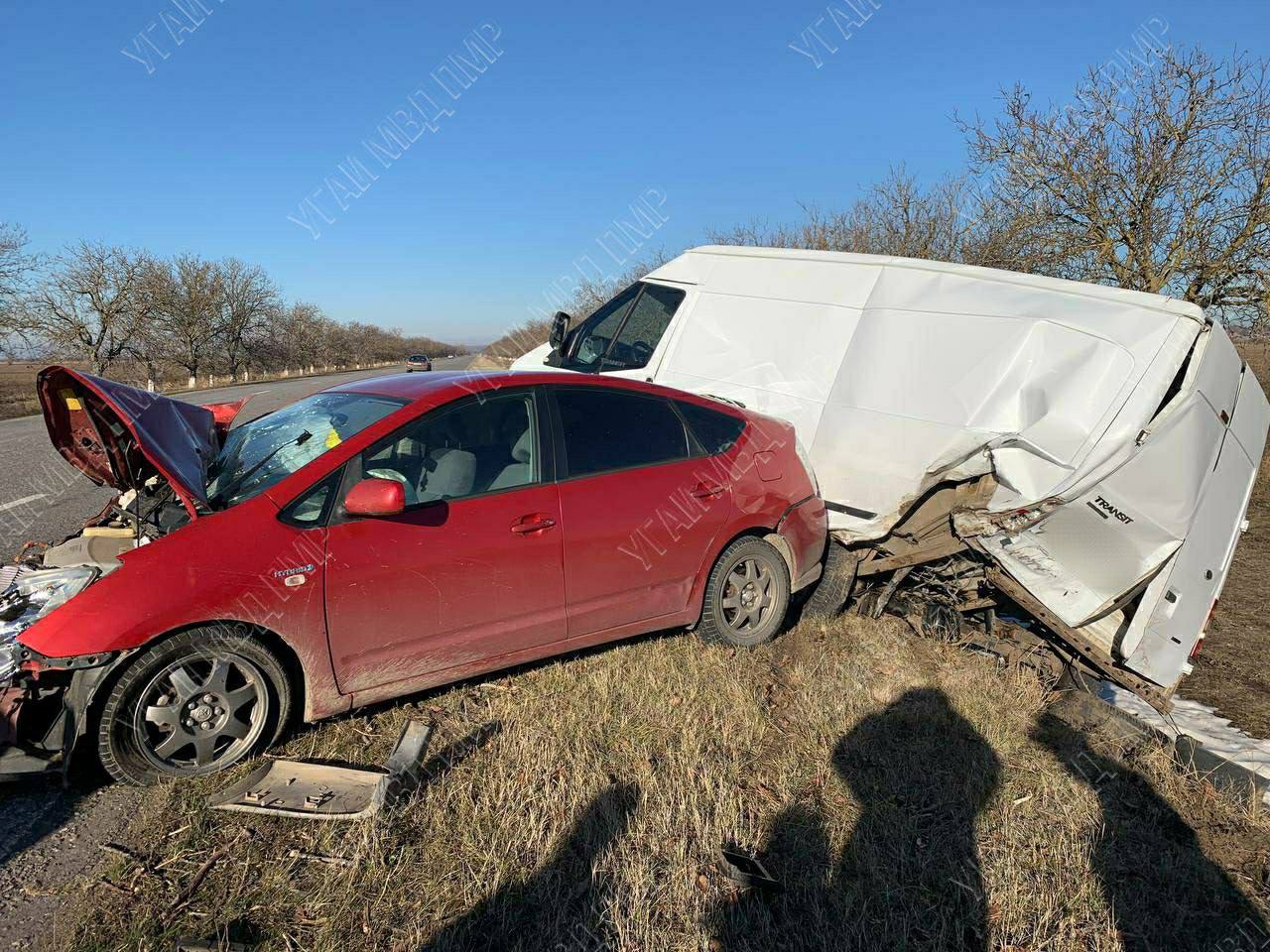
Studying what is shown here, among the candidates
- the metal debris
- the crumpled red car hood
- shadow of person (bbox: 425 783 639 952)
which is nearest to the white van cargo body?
shadow of person (bbox: 425 783 639 952)

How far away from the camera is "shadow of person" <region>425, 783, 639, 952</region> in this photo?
7.54 feet

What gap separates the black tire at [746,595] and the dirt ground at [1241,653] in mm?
3165

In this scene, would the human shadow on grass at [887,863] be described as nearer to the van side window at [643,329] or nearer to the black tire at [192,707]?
the black tire at [192,707]

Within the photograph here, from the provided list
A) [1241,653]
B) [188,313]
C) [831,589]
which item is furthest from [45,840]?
[188,313]

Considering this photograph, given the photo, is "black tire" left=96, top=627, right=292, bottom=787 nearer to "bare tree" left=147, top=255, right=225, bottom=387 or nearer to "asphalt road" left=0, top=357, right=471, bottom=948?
"asphalt road" left=0, top=357, right=471, bottom=948

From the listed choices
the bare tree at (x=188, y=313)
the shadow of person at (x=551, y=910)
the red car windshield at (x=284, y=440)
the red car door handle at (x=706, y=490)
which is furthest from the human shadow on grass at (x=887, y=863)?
the bare tree at (x=188, y=313)

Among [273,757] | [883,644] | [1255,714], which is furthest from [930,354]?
[273,757]

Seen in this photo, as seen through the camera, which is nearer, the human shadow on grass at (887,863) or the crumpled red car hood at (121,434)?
the human shadow on grass at (887,863)

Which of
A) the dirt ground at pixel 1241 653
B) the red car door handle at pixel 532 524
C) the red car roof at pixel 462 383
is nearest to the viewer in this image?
the red car door handle at pixel 532 524

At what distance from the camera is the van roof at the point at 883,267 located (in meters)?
4.55

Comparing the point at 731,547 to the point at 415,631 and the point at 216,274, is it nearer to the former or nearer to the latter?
the point at 415,631

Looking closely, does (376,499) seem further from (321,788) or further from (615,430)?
(615,430)

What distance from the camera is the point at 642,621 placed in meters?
4.15

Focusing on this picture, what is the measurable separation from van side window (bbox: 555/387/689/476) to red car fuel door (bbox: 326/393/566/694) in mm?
219
